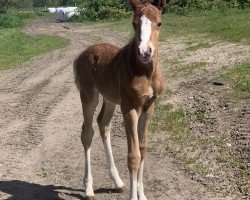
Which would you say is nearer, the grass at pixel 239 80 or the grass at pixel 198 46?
the grass at pixel 239 80

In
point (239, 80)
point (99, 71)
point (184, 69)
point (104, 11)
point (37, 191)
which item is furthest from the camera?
point (104, 11)

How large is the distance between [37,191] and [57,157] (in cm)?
158

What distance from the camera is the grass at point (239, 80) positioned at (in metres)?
11.0

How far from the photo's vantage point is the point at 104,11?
165 feet

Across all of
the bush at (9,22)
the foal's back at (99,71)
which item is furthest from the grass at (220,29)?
the bush at (9,22)

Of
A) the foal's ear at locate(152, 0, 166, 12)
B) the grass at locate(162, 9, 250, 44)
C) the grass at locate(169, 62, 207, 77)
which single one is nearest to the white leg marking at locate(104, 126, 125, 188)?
the foal's ear at locate(152, 0, 166, 12)

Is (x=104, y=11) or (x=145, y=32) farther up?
(x=145, y=32)

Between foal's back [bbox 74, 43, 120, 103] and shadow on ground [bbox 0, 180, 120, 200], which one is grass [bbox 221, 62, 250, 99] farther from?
shadow on ground [bbox 0, 180, 120, 200]

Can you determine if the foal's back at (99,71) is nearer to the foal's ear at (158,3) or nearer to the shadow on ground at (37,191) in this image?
the foal's ear at (158,3)

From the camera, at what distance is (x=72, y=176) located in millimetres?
7715

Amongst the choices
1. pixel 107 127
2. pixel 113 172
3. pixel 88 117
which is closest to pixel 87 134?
pixel 88 117

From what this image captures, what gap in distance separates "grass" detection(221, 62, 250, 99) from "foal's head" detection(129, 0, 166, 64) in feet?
18.8

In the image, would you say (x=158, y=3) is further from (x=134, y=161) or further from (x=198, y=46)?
(x=198, y=46)

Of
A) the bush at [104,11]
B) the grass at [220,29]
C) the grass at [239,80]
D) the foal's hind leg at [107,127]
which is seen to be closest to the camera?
the foal's hind leg at [107,127]
